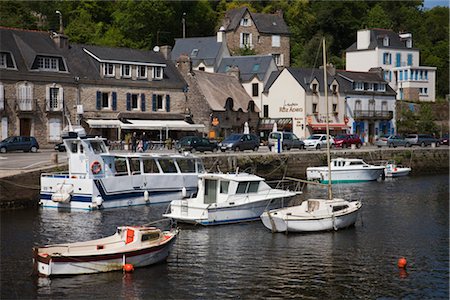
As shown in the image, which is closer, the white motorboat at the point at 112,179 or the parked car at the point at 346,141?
the white motorboat at the point at 112,179

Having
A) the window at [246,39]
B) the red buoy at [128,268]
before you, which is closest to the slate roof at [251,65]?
the window at [246,39]

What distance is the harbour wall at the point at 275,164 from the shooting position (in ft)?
119

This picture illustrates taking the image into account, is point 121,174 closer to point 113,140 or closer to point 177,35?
point 113,140

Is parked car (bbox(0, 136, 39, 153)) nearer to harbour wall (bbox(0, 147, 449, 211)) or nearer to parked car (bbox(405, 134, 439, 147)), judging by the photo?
harbour wall (bbox(0, 147, 449, 211))

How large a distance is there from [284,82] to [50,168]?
Result: 126 ft

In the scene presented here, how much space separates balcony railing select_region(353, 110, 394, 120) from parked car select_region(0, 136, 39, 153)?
37.9 metres

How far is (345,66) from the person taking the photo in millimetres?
96688

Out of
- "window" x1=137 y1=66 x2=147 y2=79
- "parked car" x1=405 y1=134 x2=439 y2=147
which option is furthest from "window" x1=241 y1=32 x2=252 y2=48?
"window" x1=137 y1=66 x2=147 y2=79

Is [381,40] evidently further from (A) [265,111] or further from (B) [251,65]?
(A) [265,111]

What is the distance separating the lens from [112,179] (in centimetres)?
3709

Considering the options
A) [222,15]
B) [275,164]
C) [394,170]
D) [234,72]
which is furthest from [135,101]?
[222,15]

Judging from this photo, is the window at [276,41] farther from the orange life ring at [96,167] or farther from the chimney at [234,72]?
the orange life ring at [96,167]

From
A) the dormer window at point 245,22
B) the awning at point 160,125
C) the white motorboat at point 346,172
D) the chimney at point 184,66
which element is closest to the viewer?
the white motorboat at point 346,172

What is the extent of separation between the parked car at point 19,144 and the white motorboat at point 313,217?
2626 centimetres
